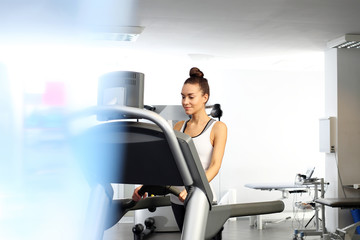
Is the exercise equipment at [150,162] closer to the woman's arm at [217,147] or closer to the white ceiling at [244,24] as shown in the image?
the woman's arm at [217,147]

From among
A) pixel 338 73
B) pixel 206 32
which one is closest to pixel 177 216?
pixel 206 32

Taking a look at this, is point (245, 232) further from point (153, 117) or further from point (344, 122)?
point (153, 117)

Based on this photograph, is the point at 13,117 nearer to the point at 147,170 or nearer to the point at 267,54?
the point at 267,54

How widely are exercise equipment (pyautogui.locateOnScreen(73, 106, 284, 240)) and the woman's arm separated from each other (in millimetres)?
441

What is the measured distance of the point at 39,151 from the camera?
1001cm

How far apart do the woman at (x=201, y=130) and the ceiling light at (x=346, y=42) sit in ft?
13.0

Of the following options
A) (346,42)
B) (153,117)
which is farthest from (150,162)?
(346,42)

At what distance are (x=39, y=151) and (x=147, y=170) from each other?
8911mm

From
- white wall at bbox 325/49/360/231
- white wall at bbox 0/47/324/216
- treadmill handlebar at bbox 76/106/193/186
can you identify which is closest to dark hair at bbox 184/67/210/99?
treadmill handlebar at bbox 76/106/193/186

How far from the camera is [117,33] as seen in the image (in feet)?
18.2

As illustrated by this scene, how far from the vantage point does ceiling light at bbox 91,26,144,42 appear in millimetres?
5418

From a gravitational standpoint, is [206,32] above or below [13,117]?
above

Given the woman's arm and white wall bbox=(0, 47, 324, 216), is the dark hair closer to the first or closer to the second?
the woman's arm

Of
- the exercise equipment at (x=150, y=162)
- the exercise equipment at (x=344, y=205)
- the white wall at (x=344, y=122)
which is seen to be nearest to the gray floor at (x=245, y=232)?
the white wall at (x=344, y=122)
